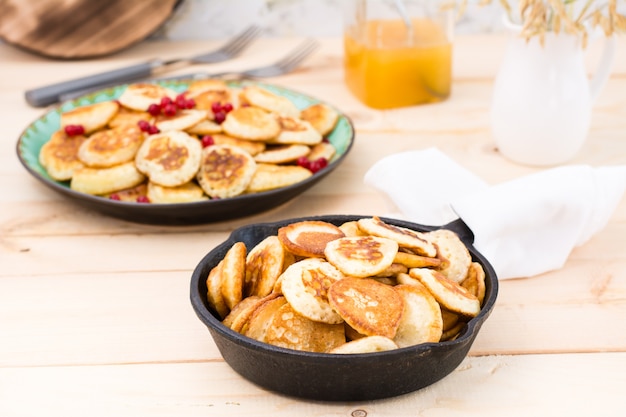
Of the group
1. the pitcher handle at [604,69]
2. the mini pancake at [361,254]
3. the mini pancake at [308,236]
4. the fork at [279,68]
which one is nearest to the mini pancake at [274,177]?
the mini pancake at [308,236]

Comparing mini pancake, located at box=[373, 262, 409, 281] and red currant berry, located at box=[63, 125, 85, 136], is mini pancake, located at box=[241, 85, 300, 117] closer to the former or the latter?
red currant berry, located at box=[63, 125, 85, 136]

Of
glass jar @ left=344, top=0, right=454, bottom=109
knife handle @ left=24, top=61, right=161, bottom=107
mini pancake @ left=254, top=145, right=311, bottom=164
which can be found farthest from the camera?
knife handle @ left=24, top=61, right=161, bottom=107

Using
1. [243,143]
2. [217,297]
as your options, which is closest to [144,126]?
[243,143]

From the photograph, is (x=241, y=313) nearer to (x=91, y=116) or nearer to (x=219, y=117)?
(x=219, y=117)

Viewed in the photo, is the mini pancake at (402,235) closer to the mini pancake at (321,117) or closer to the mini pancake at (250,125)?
the mini pancake at (250,125)

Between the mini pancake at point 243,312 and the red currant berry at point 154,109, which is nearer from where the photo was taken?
the mini pancake at point 243,312

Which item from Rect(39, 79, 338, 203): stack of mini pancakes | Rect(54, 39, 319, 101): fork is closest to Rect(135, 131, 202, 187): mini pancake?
Rect(39, 79, 338, 203): stack of mini pancakes

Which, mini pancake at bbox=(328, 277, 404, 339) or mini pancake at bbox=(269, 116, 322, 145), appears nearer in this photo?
mini pancake at bbox=(328, 277, 404, 339)

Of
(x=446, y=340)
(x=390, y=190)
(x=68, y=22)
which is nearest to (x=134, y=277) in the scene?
(x=390, y=190)
